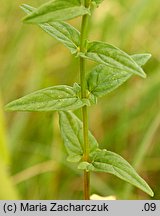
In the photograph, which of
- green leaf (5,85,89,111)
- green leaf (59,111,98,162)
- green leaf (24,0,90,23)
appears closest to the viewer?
green leaf (24,0,90,23)

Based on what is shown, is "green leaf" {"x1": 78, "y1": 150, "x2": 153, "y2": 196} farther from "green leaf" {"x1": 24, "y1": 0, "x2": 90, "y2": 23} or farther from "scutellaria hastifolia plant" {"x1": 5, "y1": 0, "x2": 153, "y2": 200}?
"green leaf" {"x1": 24, "y1": 0, "x2": 90, "y2": 23}

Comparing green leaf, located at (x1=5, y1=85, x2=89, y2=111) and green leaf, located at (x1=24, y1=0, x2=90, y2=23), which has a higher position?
green leaf, located at (x1=24, y1=0, x2=90, y2=23)

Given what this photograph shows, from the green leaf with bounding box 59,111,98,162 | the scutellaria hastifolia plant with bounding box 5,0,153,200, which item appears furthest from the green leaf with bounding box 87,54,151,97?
the green leaf with bounding box 59,111,98,162

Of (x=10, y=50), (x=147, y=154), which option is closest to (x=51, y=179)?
(x=147, y=154)

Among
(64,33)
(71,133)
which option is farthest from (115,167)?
(64,33)

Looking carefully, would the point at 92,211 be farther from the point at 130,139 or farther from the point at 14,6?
the point at 14,6

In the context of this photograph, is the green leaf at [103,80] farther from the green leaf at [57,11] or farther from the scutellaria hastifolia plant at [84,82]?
the green leaf at [57,11]

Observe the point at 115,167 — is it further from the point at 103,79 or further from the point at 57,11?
the point at 57,11
